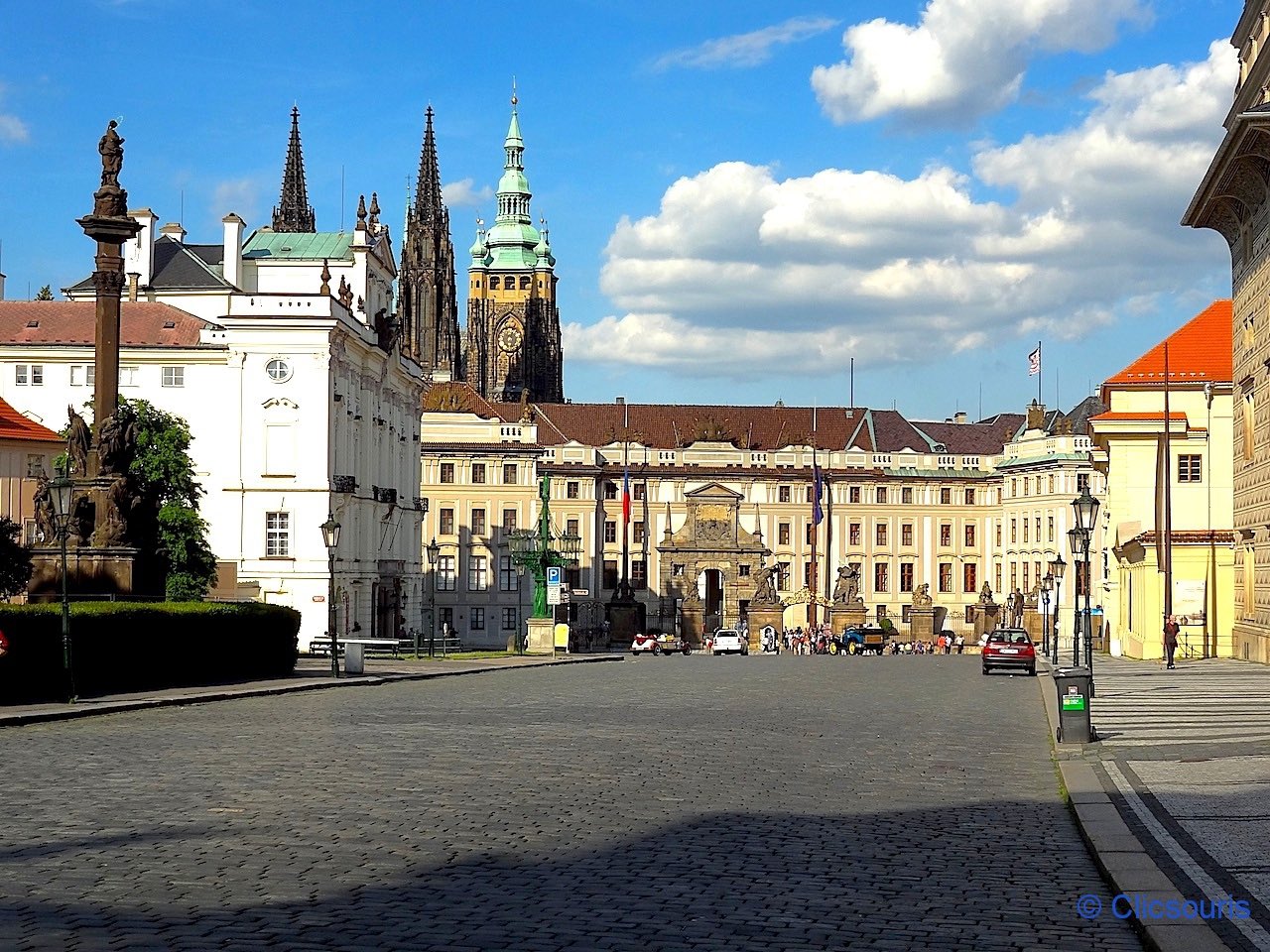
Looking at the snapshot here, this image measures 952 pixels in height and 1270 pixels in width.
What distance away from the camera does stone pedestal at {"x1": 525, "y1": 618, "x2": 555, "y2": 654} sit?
2817 inches

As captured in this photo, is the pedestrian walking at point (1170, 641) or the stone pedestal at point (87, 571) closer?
the stone pedestal at point (87, 571)

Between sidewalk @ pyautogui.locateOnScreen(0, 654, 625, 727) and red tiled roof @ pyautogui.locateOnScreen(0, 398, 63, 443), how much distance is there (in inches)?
527

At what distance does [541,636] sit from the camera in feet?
235

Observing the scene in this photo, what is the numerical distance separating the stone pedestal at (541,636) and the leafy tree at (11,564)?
1309 inches

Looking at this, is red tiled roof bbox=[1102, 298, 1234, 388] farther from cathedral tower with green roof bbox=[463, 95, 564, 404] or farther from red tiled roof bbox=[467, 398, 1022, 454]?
cathedral tower with green roof bbox=[463, 95, 564, 404]

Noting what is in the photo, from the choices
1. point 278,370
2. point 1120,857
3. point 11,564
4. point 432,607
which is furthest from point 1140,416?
point 1120,857

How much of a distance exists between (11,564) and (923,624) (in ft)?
278

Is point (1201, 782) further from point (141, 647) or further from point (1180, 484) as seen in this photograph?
point (1180, 484)

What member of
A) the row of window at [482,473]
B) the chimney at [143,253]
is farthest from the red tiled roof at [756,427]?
the chimney at [143,253]

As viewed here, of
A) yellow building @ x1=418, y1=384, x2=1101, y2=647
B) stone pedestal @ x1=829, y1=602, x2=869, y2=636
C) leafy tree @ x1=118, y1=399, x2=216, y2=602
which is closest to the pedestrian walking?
leafy tree @ x1=118, y1=399, x2=216, y2=602

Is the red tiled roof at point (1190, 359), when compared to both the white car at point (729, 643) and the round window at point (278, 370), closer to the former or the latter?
the white car at point (729, 643)

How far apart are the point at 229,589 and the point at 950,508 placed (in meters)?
71.1

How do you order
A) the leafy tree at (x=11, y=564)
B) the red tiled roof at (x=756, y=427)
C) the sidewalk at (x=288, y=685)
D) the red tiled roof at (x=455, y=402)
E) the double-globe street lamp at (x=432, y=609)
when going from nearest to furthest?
the sidewalk at (x=288, y=685) → the leafy tree at (x=11, y=564) → the double-globe street lamp at (x=432, y=609) → the red tiled roof at (x=455, y=402) → the red tiled roof at (x=756, y=427)

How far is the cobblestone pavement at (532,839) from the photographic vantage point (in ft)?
32.7
